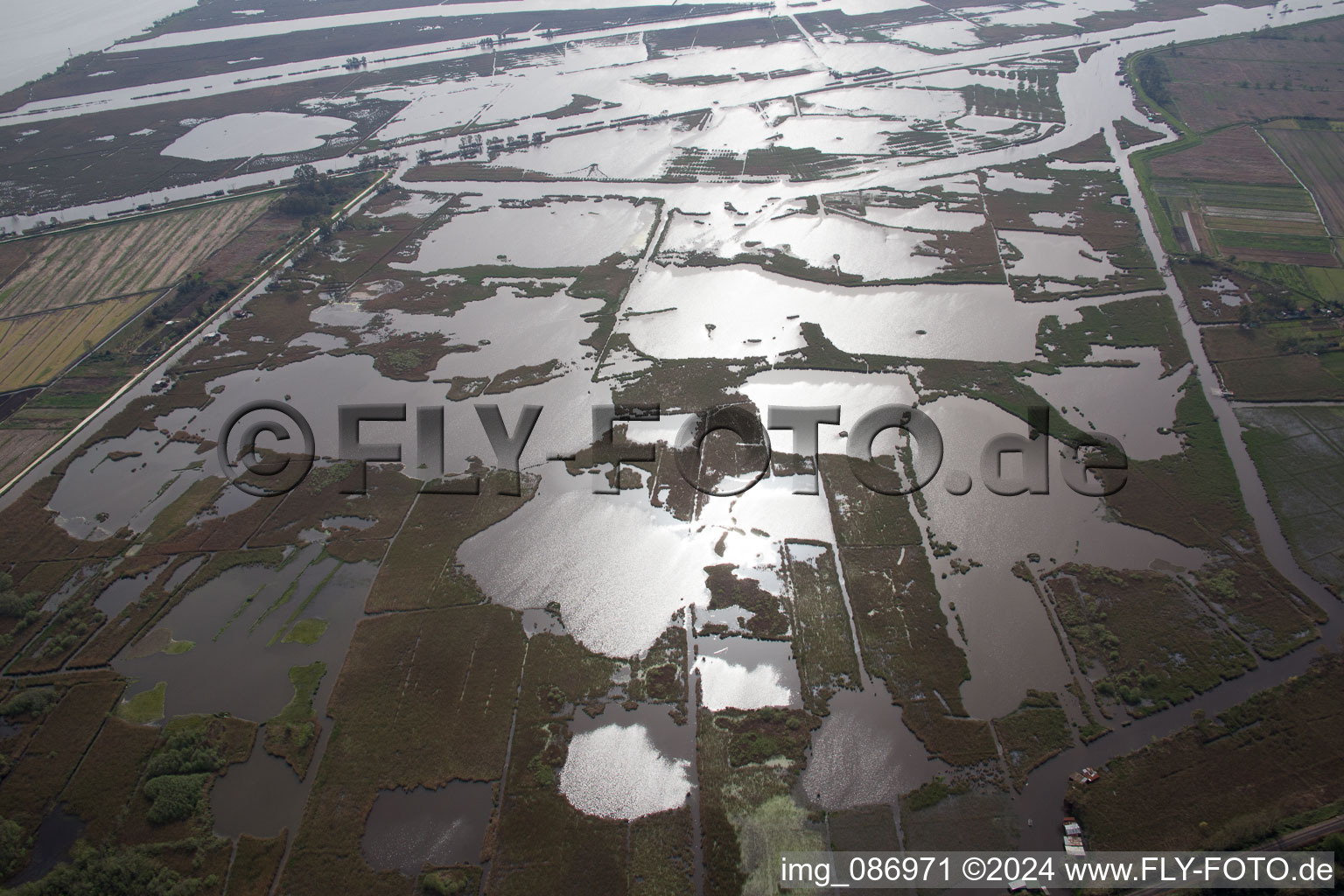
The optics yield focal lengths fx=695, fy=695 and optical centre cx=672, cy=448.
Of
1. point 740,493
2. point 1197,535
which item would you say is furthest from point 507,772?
point 1197,535

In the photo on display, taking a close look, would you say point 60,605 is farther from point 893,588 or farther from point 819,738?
point 893,588

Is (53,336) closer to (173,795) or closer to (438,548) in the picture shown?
(438,548)

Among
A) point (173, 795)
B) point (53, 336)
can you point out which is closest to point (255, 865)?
point (173, 795)

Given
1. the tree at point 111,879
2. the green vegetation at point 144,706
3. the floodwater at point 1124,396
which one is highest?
the floodwater at point 1124,396

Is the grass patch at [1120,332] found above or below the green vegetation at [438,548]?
above

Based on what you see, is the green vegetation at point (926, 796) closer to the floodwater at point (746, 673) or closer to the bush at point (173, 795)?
the floodwater at point (746, 673)

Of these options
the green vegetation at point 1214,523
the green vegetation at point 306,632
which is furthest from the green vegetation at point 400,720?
the green vegetation at point 1214,523

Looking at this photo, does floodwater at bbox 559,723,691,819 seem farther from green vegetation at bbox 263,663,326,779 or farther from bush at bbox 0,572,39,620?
bush at bbox 0,572,39,620
